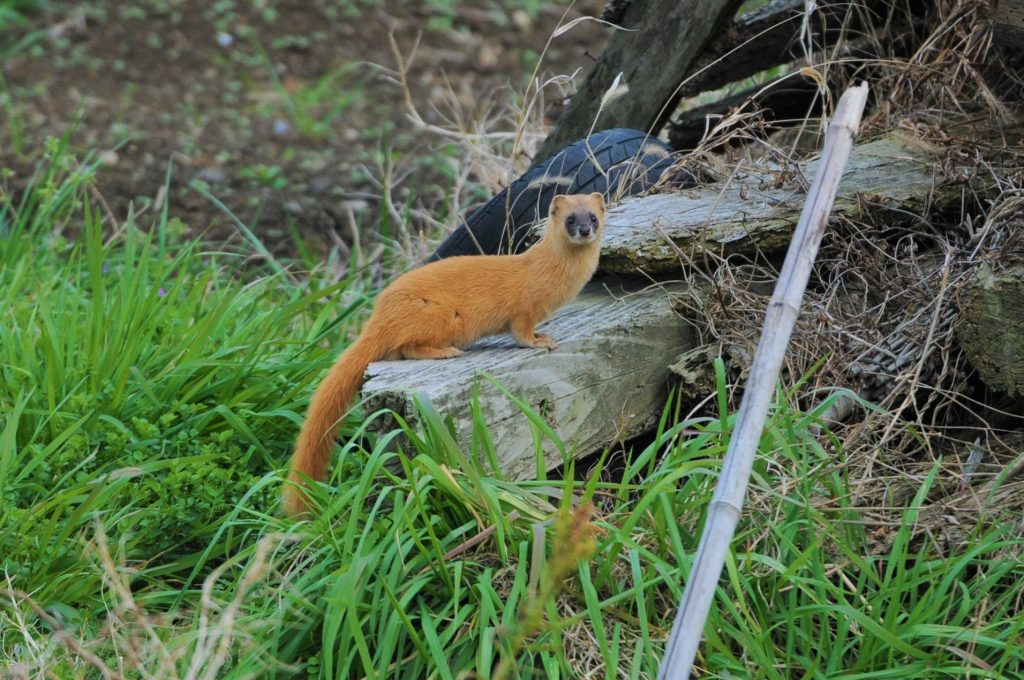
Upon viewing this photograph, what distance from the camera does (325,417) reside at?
3137mm

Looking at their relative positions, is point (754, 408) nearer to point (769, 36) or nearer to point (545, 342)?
point (545, 342)

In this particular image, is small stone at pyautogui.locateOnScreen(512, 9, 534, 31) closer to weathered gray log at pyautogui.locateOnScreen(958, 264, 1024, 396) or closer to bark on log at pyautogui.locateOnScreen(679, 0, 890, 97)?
bark on log at pyautogui.locateOnScreen(679, 0, 890, 97)

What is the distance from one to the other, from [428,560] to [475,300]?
965mm

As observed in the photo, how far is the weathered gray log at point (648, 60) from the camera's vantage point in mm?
4266

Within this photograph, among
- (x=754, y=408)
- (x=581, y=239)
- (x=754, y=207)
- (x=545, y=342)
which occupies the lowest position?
(x=545, y=342)

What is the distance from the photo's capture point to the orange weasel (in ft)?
10.8

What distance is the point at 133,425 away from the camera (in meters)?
3.46

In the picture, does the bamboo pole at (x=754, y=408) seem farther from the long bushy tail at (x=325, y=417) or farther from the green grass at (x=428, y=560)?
the long bushy tail at (x=325, y=417)

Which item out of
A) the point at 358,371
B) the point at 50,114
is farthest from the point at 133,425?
the point at 50,114

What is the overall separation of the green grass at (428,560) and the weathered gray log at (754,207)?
0.64 meters

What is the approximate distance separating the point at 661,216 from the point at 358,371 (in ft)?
3.50

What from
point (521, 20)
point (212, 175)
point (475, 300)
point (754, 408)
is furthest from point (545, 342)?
point (521, 20)

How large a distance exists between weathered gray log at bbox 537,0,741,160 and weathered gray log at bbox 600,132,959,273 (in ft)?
2.29

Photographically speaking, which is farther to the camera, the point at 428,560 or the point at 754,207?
the point at 754,207
